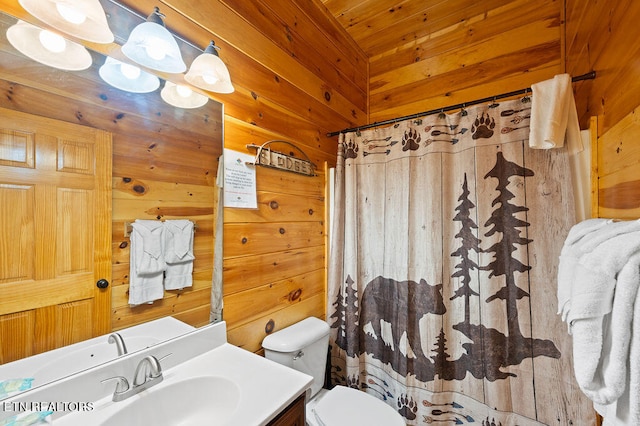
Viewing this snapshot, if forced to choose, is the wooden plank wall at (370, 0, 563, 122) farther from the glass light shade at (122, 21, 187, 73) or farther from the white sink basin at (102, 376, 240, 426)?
the white sink basin at (102, 376, 240, 426)

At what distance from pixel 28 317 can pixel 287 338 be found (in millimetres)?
993

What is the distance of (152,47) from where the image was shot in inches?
35.1

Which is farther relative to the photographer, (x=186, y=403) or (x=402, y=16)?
(x=402, y=16)

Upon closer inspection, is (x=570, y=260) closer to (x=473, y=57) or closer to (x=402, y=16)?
(x=473, y=57)

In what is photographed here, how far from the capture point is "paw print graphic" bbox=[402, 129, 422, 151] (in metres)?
1.54

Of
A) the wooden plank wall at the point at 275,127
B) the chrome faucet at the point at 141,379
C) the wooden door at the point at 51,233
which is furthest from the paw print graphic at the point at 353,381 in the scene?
the wooden door at the point at 51,233

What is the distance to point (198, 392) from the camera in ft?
3.07

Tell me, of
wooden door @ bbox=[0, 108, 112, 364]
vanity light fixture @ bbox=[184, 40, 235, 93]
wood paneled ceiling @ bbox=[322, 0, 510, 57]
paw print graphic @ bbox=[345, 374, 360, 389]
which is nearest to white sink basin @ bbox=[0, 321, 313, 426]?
wooden door @ bbox=[0, 108, 112, 364]

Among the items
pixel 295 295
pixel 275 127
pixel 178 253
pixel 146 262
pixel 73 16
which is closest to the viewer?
pixel 73 16

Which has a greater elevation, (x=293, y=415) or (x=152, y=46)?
(x=152, y=46)

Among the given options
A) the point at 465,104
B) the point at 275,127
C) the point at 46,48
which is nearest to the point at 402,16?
the point at 465,104

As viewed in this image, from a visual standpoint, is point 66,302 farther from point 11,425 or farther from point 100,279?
point 11,425

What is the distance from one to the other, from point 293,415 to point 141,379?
534 millimetres

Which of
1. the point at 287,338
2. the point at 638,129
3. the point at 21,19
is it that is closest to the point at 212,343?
the point at 287,338
